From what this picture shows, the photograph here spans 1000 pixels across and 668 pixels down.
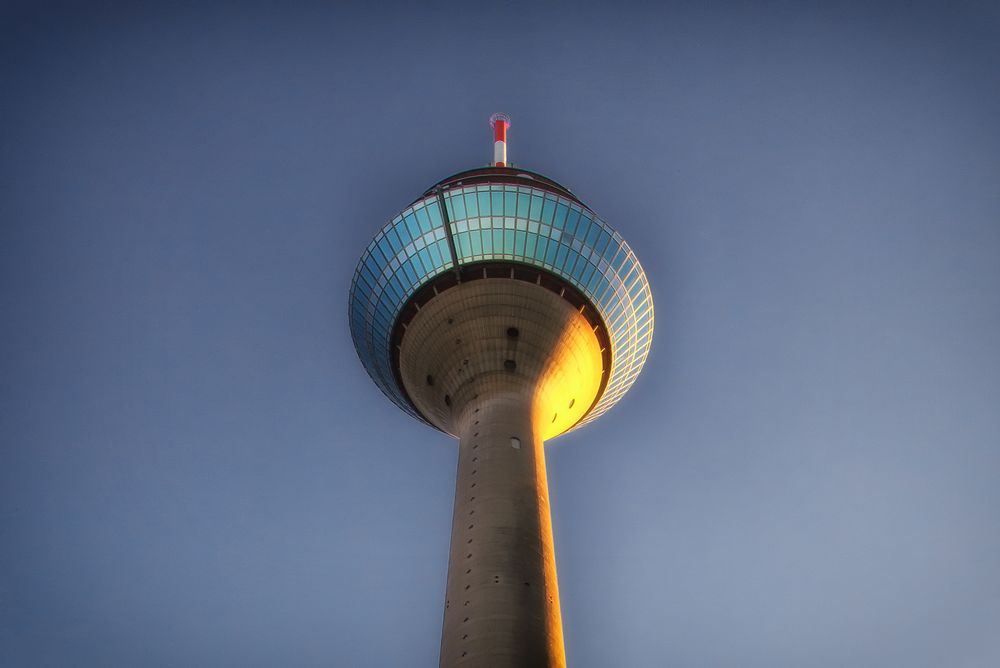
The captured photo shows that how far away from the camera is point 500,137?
4931 cm

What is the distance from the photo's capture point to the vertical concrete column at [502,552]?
75.0 ft

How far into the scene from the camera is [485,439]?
29.8 metres

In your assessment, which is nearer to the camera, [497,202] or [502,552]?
[502,552]

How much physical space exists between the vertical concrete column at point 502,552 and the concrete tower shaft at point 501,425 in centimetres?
4

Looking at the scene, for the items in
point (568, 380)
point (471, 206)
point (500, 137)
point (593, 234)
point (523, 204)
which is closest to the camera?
point (568, 380)

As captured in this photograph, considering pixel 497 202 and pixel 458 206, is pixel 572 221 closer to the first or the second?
pixel 497 202

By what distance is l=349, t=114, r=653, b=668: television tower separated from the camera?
2897cm

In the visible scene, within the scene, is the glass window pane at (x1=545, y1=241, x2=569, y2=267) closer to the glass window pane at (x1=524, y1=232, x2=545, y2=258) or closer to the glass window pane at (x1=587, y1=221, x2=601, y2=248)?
the glass window pane at (x1=524, y1=232, x2=545, y2=258)

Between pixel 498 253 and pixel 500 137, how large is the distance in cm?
1721

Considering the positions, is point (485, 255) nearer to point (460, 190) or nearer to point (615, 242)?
point (460, 190)

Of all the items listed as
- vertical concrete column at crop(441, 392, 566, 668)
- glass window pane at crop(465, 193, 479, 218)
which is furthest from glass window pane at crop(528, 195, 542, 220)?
vertical concrete column at crop(441, 392, 566, 668)

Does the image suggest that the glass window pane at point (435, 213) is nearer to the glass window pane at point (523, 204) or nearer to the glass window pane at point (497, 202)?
the glass window pane at point (497, 202)

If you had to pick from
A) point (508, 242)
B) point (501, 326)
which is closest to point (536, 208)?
point (508, 242)

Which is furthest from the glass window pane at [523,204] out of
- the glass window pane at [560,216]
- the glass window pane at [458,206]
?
the glass window pane at [458,206]
